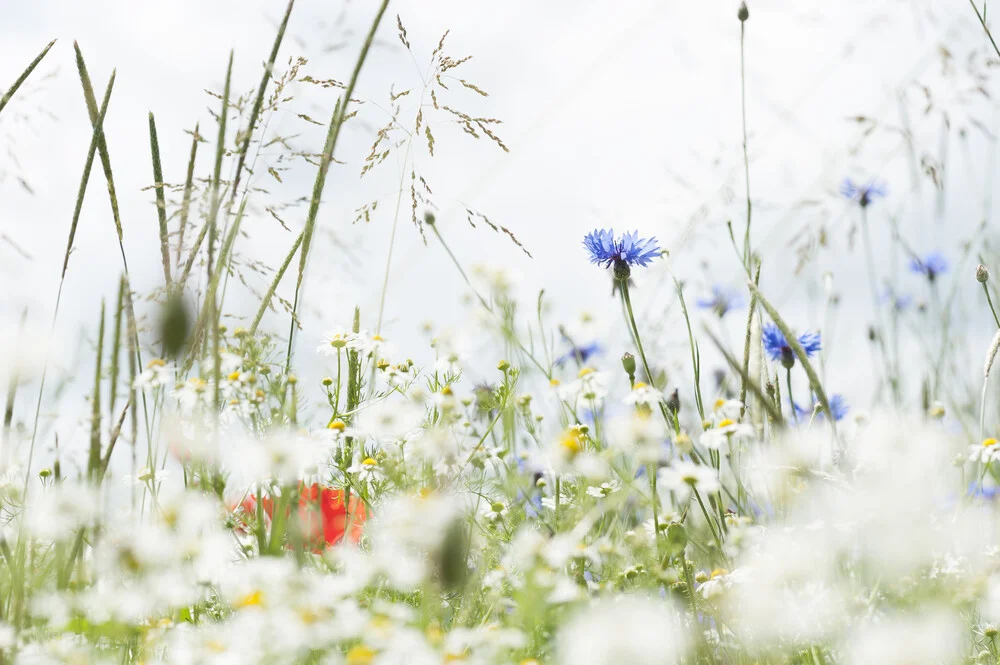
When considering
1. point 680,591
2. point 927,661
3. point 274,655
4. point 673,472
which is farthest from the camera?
point 680,591

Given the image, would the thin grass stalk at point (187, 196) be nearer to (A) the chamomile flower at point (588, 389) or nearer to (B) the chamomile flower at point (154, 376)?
(B) the chamomile flower at point (154, 376)

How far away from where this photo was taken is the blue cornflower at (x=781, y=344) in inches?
58.8

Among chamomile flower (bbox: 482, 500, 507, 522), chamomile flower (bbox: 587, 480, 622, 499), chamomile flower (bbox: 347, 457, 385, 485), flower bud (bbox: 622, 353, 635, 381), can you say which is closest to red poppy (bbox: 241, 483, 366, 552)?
chamomile flower (bbox: 347, 457, 385, 485)

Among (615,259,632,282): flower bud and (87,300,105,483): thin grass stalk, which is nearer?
(87,300,105,483): thin grass stalk

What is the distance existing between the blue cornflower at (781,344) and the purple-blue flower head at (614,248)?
0.81 ft

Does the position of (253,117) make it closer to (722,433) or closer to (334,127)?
(334,127)

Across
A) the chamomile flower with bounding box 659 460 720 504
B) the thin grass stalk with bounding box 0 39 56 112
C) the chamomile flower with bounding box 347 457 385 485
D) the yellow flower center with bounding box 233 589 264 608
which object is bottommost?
the yellow flower center with bounding box 233 589 264 608

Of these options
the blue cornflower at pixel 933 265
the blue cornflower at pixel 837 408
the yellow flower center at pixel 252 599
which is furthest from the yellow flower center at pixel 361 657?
the blue cornflower at pixel 933 265

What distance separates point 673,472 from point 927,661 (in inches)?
10.5

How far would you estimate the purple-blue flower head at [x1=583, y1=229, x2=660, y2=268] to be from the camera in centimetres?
141

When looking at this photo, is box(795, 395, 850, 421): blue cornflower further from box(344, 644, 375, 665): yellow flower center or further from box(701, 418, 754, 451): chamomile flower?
box(344, 644, 375, 665): yellow flower center

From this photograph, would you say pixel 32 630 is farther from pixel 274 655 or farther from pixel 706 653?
pixel 706 653

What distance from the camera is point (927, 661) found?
76 cm

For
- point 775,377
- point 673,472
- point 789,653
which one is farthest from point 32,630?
point 775,377
